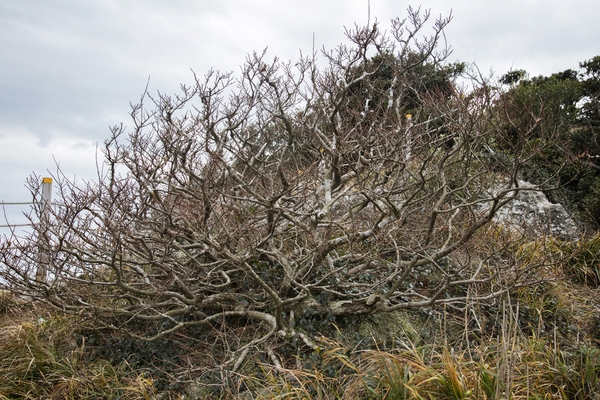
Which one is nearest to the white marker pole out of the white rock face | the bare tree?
the bare tree

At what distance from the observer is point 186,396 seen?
11.1ft

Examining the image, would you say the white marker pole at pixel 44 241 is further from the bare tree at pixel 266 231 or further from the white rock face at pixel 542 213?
the white rock face at pixel 542 213

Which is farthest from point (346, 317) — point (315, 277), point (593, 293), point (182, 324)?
point (593, 293)

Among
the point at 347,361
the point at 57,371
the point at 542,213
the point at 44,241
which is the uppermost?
the point at 44,241

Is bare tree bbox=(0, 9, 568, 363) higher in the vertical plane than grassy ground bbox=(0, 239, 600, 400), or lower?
higher

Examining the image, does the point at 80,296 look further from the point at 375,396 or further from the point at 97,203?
the point at 375,396

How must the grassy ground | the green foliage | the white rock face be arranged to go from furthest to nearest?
the white rock face < the green foliage < the grassy ground

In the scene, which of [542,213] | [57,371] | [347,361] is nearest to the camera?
[347,361]

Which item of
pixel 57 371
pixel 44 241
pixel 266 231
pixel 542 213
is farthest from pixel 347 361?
pixel 542 213

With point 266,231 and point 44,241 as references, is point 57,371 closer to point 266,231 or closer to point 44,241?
point 44,241

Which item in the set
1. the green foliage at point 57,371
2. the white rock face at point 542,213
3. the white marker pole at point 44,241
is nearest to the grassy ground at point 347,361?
the green foliage at point 57,371

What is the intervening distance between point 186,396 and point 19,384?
5.20 feet

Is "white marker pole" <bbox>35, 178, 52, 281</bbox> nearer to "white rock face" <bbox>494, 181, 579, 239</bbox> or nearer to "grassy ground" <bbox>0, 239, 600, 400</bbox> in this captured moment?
"grassy ground" <bbox>0, 239, 600, 400</bbox>

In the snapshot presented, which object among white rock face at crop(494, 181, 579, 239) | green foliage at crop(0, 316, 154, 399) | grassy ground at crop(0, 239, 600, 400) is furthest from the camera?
white rock face at crop(494, 181, 579, 239)
